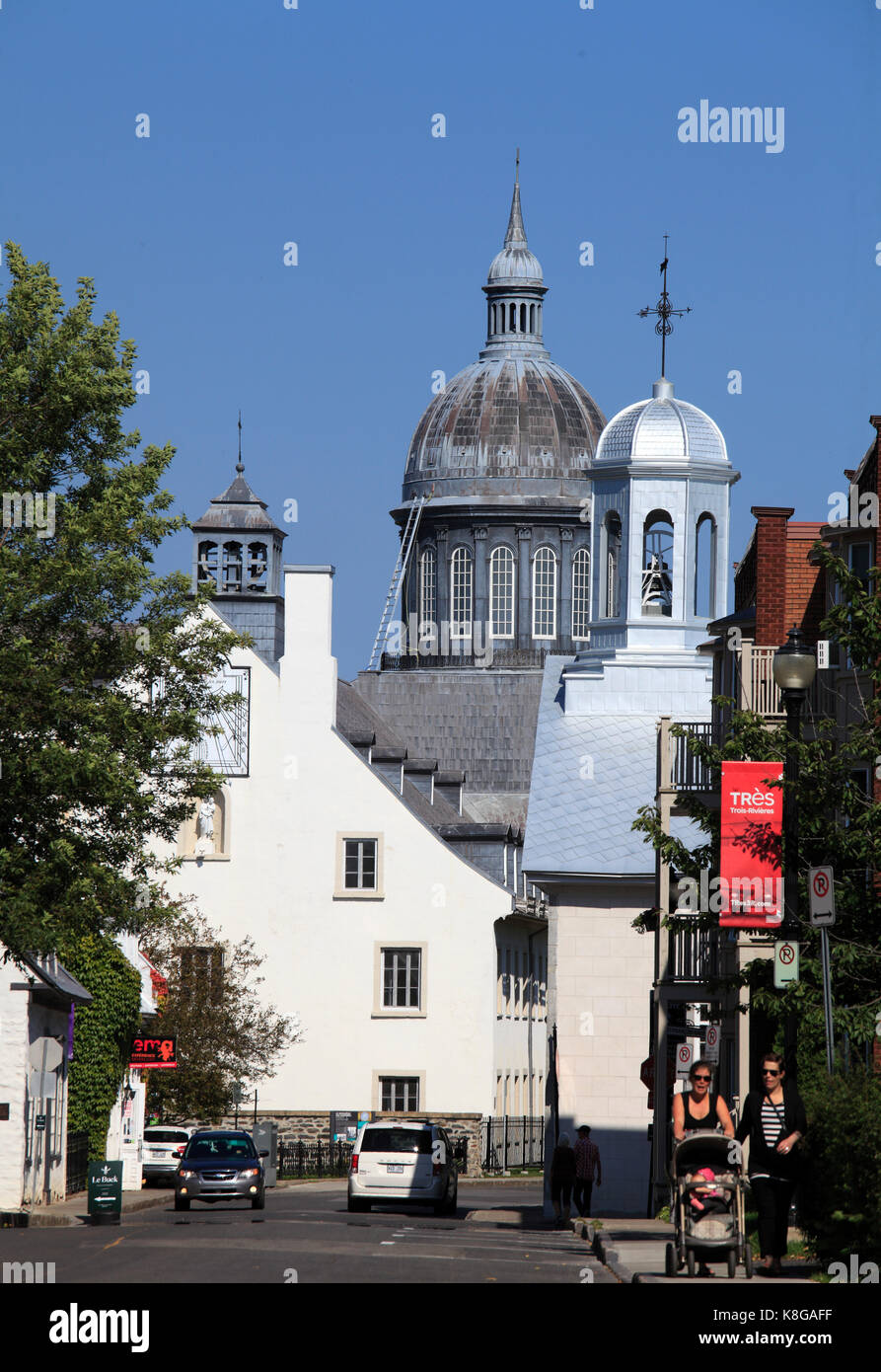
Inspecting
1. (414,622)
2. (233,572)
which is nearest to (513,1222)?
(233,572)

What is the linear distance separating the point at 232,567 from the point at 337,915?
16.8 meters

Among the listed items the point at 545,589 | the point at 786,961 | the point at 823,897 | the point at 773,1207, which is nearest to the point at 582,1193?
the point at 786,961

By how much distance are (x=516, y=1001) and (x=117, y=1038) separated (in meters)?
31.6

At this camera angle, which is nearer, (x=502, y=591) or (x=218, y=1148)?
(x=218, y=1148)

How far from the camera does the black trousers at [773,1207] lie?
1955 cm

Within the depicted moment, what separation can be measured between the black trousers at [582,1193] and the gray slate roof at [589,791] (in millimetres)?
7610

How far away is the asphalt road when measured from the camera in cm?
2134

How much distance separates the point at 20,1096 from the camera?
1491 inches

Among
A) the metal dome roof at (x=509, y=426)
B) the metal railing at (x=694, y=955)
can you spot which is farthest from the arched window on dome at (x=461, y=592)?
the metal railing at (x=694, y=955)

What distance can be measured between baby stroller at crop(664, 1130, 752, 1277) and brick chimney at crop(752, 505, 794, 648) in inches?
813

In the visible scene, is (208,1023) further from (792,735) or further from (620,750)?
(792,735)

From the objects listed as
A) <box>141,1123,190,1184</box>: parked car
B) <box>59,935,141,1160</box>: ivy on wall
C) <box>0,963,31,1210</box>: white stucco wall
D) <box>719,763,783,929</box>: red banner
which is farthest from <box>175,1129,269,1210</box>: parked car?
<box>719,763,783,929</box>: red banner

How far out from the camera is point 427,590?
11562 cm

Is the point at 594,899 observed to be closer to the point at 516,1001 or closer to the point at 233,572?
the point at 516,1001
